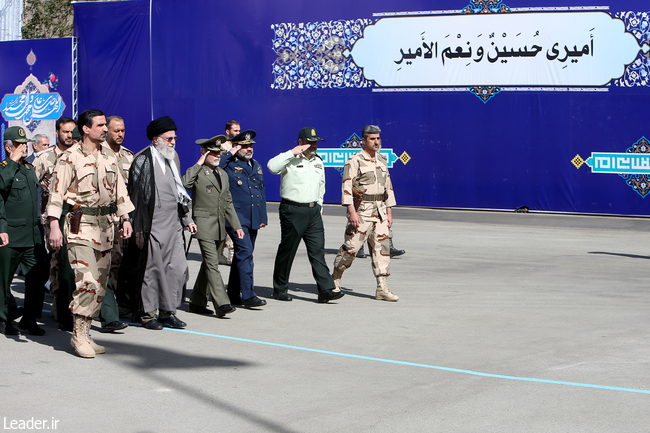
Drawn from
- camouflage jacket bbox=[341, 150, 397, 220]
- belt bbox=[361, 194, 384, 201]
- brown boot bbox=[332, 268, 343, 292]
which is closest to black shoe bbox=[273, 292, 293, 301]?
brown boot bbox=[332, 268, 343, 292]

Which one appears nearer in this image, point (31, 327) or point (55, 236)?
point (55, 236)

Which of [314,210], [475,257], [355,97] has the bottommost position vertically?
[475,257]

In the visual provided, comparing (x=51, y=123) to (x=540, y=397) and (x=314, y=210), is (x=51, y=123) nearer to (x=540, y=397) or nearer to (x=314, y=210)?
(x=314, y=210)

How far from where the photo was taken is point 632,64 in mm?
20047

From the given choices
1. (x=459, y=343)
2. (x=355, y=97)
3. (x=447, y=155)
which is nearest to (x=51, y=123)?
(x=355, y=97)

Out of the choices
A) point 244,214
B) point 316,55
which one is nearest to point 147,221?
point 244,214

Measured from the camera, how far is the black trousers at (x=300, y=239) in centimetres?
911

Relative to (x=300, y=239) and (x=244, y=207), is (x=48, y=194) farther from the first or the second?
(x=300, y=239)

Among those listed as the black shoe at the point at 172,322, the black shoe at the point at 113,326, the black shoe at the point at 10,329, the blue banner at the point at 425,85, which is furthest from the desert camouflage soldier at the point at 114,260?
the blue banner at the point at 425,85

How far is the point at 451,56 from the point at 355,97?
2.81 metres

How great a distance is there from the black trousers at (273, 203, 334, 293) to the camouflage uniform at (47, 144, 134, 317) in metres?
2.73

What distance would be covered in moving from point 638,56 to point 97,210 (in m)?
16.7

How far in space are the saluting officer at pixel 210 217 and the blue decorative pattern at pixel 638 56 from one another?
14.3m

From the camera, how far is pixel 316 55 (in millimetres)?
23344
